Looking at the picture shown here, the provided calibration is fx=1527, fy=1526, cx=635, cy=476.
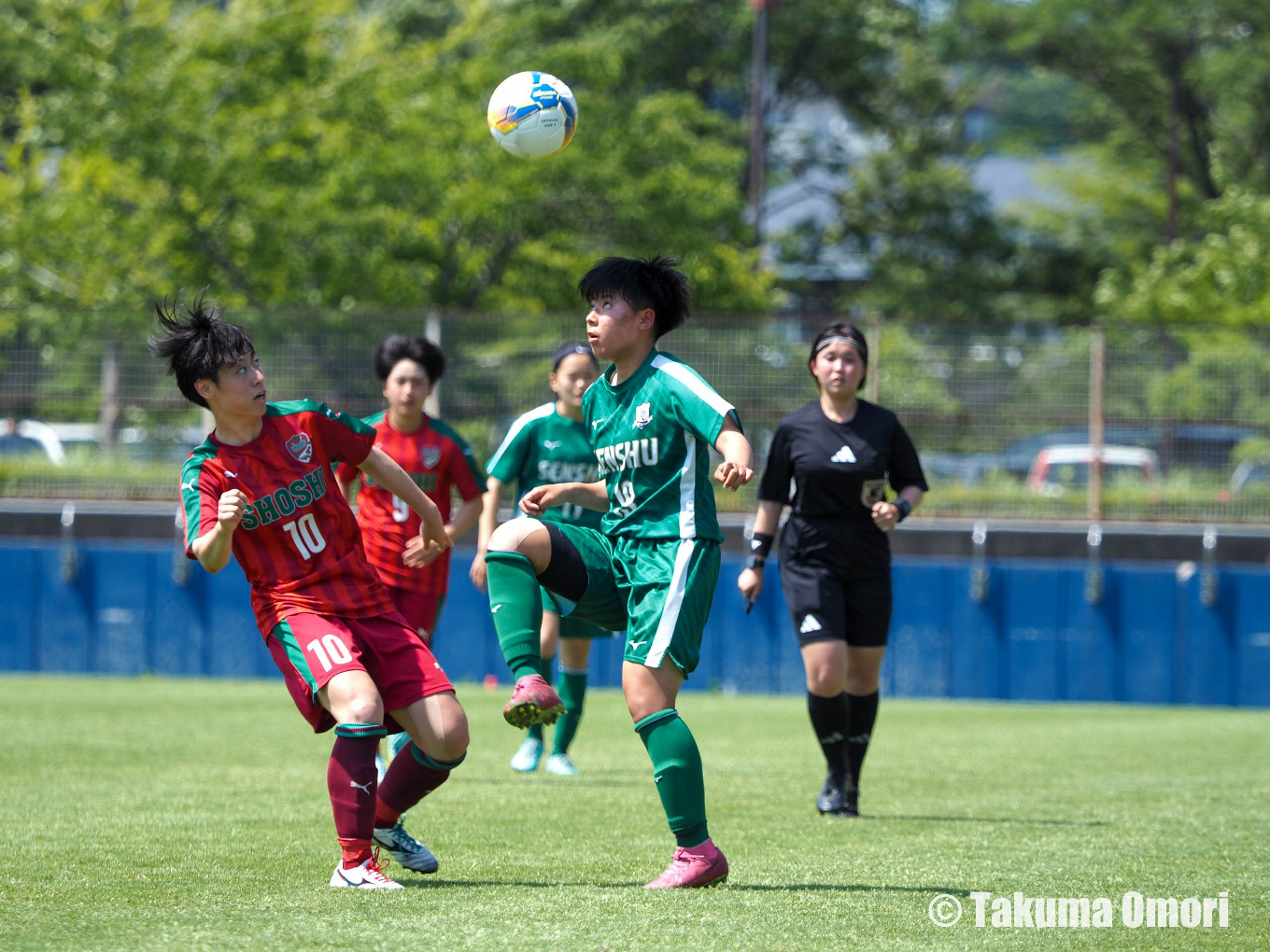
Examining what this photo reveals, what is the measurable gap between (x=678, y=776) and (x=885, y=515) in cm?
245

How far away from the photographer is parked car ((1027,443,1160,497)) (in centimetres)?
1666

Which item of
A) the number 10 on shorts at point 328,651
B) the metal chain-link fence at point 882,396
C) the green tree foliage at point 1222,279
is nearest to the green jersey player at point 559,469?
the number 10 on shorts at point 328,651

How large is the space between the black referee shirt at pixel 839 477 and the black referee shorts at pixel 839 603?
0.10 m

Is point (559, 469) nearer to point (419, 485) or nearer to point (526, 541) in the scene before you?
point (419, 485)

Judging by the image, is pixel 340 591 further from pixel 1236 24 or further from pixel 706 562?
pixel 1236 24

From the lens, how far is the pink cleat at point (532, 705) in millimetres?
4508

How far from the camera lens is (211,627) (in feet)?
51.8

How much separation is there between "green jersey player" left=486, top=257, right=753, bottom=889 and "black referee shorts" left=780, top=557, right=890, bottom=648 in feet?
6.44

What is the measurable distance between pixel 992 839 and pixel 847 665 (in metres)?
1.34

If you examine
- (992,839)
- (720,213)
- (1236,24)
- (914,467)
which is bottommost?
(992,839)

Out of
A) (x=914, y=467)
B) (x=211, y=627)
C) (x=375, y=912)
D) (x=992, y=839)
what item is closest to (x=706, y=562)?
(x=375, y=912)

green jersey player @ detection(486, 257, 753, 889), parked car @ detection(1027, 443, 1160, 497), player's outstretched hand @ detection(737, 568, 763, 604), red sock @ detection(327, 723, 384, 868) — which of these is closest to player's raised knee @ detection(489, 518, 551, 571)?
green jersey player @ detection(486, 257, 753, 889)

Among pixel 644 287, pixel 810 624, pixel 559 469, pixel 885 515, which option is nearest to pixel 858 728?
pixel 810 624

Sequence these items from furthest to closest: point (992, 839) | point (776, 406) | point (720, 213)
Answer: point (720, 213)
point (776, 406)
point (992, 839)
